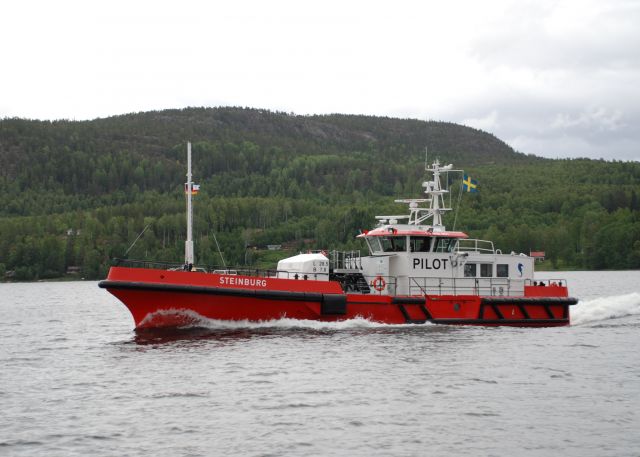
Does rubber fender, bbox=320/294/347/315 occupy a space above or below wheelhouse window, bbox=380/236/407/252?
below

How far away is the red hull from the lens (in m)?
24.9

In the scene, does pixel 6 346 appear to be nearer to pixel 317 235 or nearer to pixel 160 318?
pixel 160 318

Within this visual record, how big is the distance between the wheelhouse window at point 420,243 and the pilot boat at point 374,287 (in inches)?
1.3

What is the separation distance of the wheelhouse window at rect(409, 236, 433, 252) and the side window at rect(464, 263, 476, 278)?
5.35 ft

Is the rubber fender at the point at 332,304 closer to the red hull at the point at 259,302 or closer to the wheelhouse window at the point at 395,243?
the red hull at the point at 259,302

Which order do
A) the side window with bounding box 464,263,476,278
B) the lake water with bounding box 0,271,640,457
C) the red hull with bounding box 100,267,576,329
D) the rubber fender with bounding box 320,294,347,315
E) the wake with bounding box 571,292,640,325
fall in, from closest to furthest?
the lake water with bounding box 0,271,640,457, the red hull with bounding box 100,267,576,329, the rubber fender with bounding box 320,294,347,315, the side window with bounding box 464,263,476,278, the wake with bounding box 571,292,640,325

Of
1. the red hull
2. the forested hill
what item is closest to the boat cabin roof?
the red hull

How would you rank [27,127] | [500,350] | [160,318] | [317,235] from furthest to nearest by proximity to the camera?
[27,127], [317,235], [160,318], [500,350]

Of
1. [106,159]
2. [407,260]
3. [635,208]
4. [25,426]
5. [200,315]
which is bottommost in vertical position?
[25,426]

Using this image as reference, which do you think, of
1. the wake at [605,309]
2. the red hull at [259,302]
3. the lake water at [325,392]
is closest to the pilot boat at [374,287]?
the red hull at [259,302]

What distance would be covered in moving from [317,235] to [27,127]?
11240 cm

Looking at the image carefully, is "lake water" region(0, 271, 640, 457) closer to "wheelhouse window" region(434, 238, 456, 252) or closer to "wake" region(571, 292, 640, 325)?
"wheelhouse window" region(434, 238, 456, 252)

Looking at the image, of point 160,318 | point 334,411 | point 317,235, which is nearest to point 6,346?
point 160,318

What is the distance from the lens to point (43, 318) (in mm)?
42156
